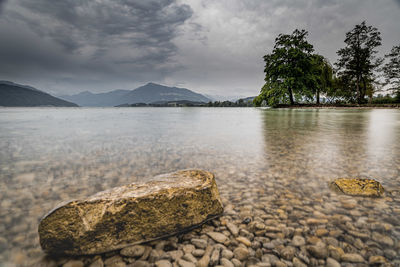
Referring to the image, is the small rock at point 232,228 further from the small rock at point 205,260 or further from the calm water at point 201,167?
the calm water at point 201,167

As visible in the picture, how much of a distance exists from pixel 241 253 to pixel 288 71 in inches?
2030

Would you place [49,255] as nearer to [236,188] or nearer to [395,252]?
[236,188]

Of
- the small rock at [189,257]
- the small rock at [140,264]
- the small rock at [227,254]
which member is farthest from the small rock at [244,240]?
the small rock at [140,264]

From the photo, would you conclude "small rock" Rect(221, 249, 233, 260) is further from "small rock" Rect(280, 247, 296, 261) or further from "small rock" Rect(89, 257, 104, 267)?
"small rock" Rect(89, 257, 104, 267)

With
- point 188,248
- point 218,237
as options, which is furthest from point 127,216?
point 218,237

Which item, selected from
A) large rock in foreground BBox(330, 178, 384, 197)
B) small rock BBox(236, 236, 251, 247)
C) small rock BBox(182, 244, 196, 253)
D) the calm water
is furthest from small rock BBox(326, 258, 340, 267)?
large rock in foreground BBox(330, 178, 384, 197)

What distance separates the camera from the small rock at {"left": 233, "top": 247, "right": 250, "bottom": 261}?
1.99 metres

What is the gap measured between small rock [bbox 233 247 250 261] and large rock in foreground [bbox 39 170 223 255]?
0.64 meters

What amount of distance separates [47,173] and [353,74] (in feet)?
205

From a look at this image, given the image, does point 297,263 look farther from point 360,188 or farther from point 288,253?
point 360,188

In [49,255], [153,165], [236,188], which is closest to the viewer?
[49,255]

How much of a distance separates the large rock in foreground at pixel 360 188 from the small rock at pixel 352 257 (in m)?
1.62

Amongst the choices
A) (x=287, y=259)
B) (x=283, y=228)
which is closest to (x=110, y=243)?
(x=287, y=259)

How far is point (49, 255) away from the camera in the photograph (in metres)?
2.07
